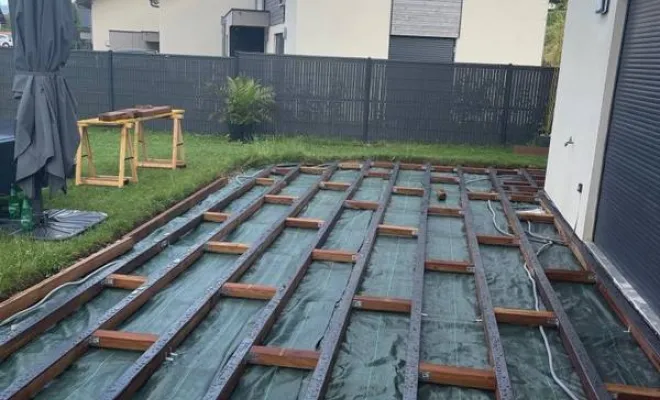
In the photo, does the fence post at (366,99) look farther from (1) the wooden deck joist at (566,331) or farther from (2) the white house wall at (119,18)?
(2) the white house wall at (119,18)

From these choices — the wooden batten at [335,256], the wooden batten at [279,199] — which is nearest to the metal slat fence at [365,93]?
the wooden batten at [279,199]

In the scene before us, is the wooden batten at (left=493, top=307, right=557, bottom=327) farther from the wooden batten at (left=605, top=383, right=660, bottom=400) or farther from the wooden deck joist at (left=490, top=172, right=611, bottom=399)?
the wooden batten at (left=605, top=383, right=660, bottom=400)

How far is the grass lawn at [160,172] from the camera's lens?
4262 mm

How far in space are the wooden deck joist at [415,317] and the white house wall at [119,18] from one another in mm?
18557

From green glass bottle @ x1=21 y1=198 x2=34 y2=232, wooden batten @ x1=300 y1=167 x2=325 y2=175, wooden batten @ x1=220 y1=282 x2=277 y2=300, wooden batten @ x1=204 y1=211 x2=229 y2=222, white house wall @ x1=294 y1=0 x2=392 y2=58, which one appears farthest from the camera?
white house wall @ x1=294 y1=0 x2=392 y2=58

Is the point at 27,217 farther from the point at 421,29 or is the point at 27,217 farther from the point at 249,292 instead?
the point at 421,29

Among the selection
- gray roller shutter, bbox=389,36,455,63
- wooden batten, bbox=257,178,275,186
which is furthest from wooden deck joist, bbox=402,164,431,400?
gray roller shutter, bbox=389,36,455,63

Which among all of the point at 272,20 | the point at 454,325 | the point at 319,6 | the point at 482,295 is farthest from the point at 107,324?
the point at 272,20

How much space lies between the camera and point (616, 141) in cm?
507

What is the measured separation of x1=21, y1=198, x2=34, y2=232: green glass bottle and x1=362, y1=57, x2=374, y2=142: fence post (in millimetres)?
6592

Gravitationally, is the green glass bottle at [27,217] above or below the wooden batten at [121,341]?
above

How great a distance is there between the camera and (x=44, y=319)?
11.3 ft

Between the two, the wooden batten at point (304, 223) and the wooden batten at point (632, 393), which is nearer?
the wooden batten at point (632, 393)

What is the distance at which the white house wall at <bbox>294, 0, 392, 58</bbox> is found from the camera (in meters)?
12.5
